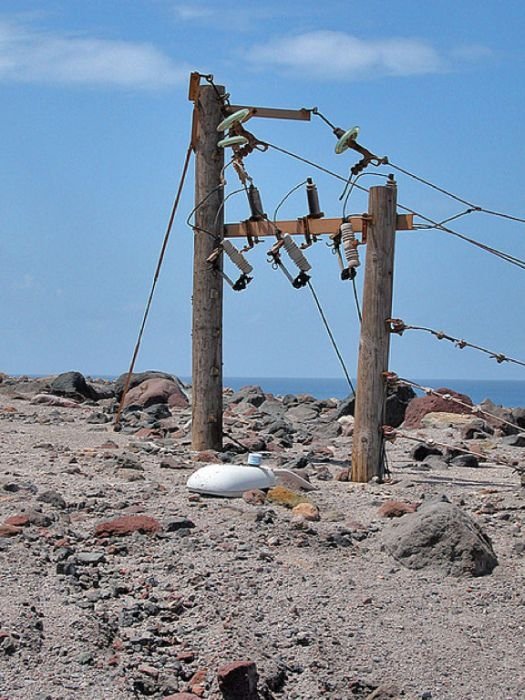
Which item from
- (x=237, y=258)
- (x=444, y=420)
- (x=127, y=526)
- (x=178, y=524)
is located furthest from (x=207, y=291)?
(x=444, y=420)

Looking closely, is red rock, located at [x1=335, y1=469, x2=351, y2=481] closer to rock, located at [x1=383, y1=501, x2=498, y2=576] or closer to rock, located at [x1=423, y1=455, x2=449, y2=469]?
rock, located at [x1=423, y1=455, x2=449, y2=469]

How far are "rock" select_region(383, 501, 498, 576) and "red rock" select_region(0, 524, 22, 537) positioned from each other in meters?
2.22

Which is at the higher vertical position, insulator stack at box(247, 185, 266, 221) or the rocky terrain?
insulator stack at box(247, 185, 266, 221)

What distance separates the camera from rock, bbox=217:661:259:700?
4352 millimetres

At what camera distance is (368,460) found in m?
9.00

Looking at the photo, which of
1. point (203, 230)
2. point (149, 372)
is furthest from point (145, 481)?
point (149, 372)

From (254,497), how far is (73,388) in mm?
9308

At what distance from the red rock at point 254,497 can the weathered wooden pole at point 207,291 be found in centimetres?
311

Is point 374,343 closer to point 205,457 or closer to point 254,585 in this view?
point 205,457

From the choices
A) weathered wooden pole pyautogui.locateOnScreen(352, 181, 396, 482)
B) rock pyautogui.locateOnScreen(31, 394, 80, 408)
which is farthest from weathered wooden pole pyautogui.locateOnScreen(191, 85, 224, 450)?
rock pyautogui.locateOnScreen(31, 394, 80, 408)

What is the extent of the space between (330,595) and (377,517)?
5.94 ft

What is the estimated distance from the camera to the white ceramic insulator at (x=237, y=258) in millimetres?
10109

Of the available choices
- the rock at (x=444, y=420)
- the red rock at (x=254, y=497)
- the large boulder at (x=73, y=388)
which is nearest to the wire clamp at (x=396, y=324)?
the red rock at (x=254, y=497)

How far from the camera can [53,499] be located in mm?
7047
